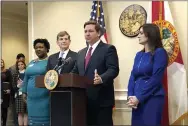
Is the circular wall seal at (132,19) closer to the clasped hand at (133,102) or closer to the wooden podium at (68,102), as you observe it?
the clasped hand at (133,102)

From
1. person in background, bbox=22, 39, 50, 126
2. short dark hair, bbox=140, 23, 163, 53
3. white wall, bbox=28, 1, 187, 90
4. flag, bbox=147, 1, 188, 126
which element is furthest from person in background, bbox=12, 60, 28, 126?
short dark hair, bbox=140, 23, 163, 53

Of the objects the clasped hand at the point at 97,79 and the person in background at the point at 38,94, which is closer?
the clasped hand at the point at 97,79

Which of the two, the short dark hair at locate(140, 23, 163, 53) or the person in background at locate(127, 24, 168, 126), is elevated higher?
the short dark hair at locate(140, 23, 163, 53)

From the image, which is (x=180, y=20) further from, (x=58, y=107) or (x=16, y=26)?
(x=16, y=26)

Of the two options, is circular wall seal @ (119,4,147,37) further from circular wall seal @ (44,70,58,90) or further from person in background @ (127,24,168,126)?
circular wall seal @ (44,70,58,90)

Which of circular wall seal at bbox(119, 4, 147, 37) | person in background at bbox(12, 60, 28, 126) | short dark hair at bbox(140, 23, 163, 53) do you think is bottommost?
person in background at bbox(12, 60, 28, 126)

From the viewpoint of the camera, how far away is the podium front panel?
7.48 ft

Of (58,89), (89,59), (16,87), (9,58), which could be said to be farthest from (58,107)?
(9,58)

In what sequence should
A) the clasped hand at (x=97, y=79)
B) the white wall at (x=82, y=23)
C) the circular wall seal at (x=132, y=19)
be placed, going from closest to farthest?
the clasped hand at (x=97, y=79), the white wall at (x=82, y=23), the circular wall seal at (x=132, y=19)

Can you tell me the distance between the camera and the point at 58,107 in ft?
7.64

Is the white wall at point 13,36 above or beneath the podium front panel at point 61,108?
above

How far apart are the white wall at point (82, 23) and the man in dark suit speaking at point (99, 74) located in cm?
188

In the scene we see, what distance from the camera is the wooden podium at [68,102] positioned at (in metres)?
2.26

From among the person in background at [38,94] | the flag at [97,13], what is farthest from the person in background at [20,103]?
the person in background at [38,94]
